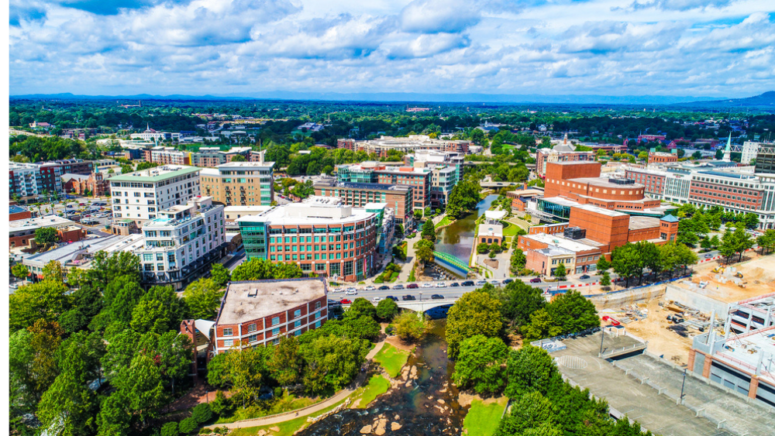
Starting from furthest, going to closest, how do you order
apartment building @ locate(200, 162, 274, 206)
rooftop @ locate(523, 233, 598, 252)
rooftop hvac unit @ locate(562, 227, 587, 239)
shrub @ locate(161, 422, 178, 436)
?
apartment building @ locate(200, 162, 274, 206) < rooftop hvac unit @ locate(562, 227, 587, 239) < rooftop @ locate(523, 233, 598, 252) < shrub @ locate(161, 422, 178, 436)

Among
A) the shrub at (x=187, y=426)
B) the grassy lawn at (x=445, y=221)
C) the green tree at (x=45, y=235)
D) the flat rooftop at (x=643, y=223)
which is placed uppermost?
the flat rooftop at (x=643, y=223)

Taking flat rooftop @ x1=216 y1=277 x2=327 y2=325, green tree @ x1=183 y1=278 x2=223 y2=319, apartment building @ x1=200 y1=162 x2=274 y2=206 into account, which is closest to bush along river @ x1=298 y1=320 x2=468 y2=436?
flat rooftop @ x1=216 y1=277 x2=327 y2=325

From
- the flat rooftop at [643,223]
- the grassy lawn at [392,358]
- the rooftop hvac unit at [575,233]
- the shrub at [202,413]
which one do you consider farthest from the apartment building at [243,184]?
the flat rooftop at [643,223]

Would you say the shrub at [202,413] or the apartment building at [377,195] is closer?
the shrub at [202,413]

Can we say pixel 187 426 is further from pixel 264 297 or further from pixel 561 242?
pixel 561 242

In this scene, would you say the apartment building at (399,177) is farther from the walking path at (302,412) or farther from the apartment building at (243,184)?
the walking path at (302,412)

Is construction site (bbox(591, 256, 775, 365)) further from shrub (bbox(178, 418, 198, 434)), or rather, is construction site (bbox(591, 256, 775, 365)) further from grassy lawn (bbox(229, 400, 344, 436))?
shrub (bbox(178, 418, 198, 434))

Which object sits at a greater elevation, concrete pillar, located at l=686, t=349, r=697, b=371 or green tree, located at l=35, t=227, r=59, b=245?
green tree, located at l=35, t=227, r=59, b=245
